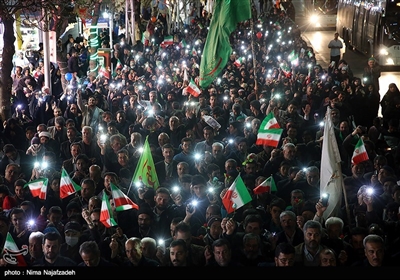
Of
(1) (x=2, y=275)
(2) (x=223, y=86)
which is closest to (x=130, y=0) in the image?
(2) (x=223, y=86)

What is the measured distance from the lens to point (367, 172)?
421 inches

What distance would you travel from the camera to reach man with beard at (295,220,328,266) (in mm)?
7293

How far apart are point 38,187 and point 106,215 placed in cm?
181

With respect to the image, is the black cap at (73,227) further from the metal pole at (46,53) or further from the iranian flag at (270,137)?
the metal pole at (46,53)

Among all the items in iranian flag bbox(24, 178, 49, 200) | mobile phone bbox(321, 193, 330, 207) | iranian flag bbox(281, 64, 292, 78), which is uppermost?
mobile phone bbox(321, 193, 330, 207)

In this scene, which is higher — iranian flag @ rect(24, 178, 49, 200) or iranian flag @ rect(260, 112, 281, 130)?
iranian flag @ rect(260, 112, 281, 130)

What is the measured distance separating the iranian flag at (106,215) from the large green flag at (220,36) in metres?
6.49

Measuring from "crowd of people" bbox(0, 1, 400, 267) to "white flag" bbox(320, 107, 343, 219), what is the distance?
17 centimetres

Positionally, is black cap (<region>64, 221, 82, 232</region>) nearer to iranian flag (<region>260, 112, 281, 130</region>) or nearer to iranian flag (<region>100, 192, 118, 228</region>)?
iranian flag (<region>100, 192, 118, 228</region>)

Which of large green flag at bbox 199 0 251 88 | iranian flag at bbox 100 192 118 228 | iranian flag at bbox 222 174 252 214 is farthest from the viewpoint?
large green flag at bbox 199 0 251 88

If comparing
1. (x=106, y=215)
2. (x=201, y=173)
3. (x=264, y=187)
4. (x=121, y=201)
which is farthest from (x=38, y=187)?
(x=264, y=187)

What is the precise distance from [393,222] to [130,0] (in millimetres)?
26556

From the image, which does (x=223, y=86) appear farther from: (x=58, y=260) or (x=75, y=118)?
(x=58, y=260)

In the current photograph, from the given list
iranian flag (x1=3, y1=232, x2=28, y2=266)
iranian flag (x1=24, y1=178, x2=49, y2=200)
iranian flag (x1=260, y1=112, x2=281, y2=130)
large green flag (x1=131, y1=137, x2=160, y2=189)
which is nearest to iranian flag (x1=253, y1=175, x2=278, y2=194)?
large green flag (x1=131, y1=137, x2=160, y2=189)
